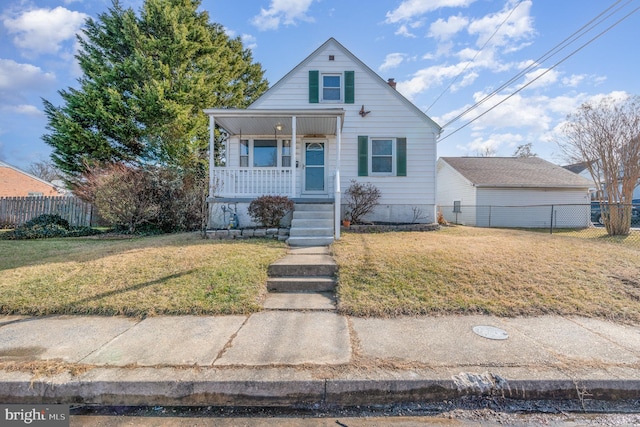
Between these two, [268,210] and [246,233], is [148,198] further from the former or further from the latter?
Answer: [268,210]

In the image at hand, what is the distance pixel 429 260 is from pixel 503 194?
13.6 m

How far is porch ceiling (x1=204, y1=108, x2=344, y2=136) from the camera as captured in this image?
855 centimetres

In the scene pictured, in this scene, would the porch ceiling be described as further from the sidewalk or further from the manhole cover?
the manhole cover

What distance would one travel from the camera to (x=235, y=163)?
10773 millimetres

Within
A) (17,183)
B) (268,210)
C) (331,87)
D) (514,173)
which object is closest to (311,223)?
(268,210)

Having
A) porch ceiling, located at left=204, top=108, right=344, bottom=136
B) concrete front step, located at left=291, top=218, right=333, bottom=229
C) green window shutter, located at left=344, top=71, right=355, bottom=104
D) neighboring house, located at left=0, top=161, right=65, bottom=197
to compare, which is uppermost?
green window shutter, located at left=344, top=71, right=355, bottom=104

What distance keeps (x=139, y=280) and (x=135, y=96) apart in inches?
454

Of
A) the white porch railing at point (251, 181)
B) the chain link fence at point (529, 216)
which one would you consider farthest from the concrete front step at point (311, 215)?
the chain link fence at point (529, 216)

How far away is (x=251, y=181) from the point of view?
900 centimetres

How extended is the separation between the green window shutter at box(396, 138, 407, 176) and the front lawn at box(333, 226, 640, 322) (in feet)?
15.6

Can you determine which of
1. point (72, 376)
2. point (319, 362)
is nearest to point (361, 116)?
point (319, 362)

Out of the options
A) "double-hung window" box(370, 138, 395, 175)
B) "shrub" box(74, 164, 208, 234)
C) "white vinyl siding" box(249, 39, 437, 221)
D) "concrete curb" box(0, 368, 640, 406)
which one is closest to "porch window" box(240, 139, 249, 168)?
"shrub" box(74, 164, 208, 234)

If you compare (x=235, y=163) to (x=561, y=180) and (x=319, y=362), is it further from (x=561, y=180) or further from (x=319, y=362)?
(x=561, y=180)

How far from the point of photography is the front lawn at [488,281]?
3.96m
